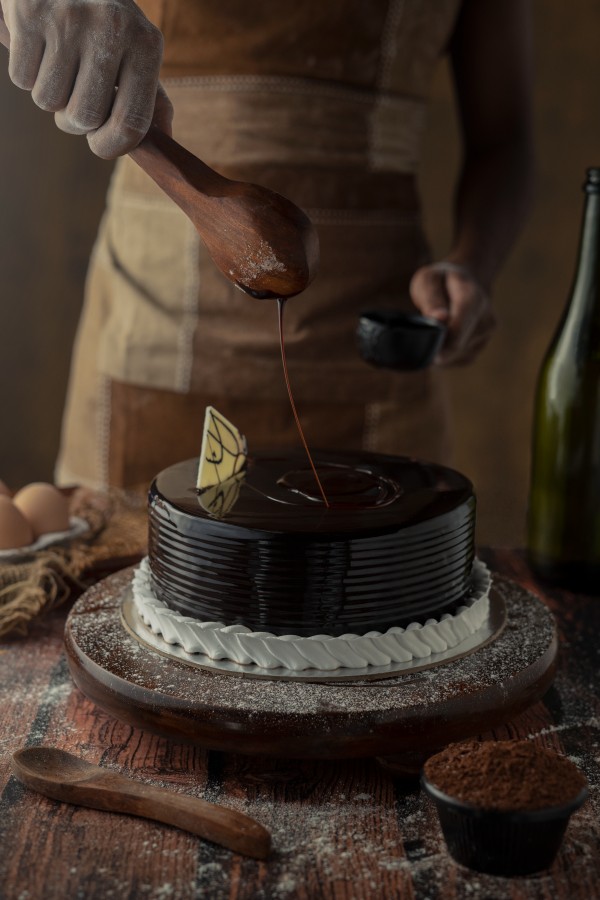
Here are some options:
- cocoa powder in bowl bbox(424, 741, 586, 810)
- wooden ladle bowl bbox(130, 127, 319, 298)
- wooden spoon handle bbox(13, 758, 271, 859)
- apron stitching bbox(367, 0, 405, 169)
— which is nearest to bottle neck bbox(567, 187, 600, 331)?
wooden ladle bowl bbox(130, 127, 319, 298)

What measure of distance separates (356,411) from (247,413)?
193 mm

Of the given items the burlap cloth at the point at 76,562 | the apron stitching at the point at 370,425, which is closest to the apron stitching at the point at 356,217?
the apron stitching at the point at 370,425

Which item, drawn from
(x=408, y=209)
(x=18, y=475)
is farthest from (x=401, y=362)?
(x=18, y=475)

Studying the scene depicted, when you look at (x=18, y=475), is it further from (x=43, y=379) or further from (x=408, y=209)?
(x=408, y=209)

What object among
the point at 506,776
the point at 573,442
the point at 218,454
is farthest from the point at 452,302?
the point at 506,776

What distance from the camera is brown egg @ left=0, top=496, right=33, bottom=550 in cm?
130

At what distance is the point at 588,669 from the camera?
1.12 meters

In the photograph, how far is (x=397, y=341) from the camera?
1418mm

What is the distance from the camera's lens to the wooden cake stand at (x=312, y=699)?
34.4 inches

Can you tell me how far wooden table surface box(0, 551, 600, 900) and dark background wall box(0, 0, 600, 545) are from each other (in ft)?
6.62

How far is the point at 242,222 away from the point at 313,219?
836mm

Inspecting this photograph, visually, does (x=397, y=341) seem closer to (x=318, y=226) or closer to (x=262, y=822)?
(x=318, y=226)

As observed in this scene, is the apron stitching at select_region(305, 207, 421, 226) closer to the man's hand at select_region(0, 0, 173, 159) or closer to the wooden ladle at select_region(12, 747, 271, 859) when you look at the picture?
the man's hand at select_region(0, 0, 173, 159)

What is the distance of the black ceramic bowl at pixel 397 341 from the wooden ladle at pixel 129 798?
739 mm
